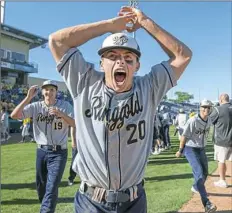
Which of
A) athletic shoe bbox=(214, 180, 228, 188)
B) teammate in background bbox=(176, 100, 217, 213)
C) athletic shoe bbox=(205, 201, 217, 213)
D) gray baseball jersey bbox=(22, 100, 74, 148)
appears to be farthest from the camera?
athletic shoe bbox=(214, 180, 228, 188)

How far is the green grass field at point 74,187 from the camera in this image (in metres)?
6.32

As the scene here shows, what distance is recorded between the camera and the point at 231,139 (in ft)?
28.3

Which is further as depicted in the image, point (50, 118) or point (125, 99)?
point (50, 118)

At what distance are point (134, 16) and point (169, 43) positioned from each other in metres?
0.36

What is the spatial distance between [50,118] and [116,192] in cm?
308

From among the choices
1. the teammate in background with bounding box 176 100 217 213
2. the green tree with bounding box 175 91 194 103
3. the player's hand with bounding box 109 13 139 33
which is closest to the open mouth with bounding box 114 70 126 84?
the player's hand with bounding box 109 13 139 33

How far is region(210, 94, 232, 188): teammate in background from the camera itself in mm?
8633

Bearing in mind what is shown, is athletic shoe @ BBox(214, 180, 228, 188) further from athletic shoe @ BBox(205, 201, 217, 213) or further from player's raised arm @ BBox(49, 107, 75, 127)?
player's raised arm @ BBox(49, 107, 75, 127)

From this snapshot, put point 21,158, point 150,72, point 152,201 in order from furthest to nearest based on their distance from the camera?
1. point 21,158
2. point 152,201
3. point 150,72

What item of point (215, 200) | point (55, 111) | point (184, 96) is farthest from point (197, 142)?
point (184, 96)

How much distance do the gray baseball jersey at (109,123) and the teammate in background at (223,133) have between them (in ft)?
20.8

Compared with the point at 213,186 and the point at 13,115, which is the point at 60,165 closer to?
the point at 13,115

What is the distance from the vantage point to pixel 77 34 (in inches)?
104

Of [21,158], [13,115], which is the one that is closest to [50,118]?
[13,115]
